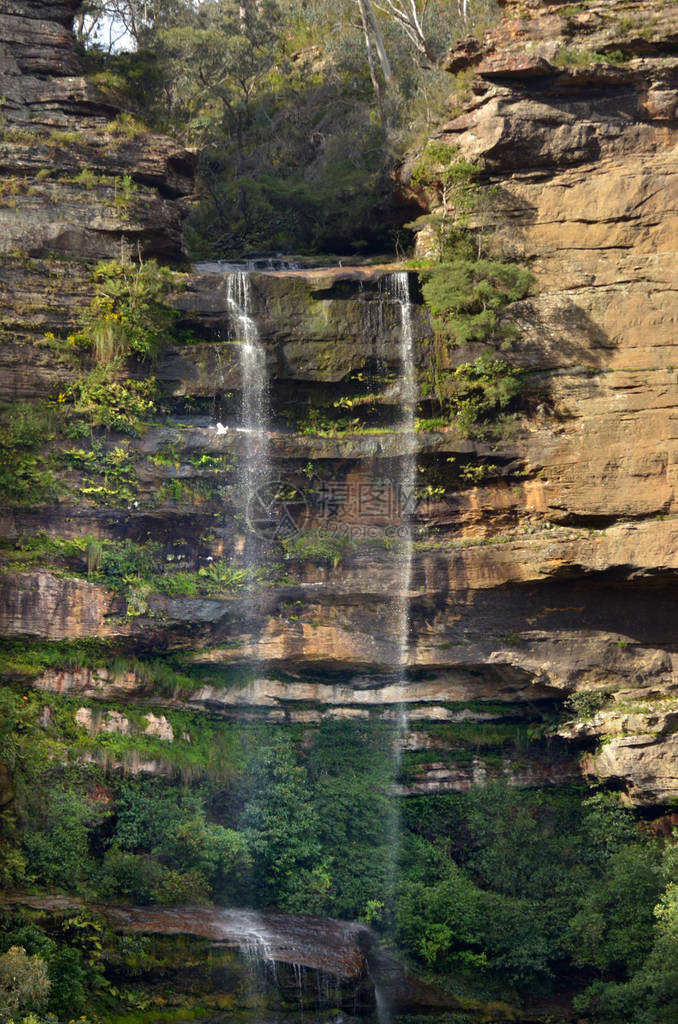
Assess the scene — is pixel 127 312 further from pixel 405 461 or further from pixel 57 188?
pixel 405 461

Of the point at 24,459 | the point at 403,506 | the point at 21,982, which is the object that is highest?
the point at 24,459

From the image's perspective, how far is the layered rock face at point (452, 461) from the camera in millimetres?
23453

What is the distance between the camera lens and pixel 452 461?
2489 cm

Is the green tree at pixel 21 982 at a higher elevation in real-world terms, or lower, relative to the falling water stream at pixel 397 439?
lower

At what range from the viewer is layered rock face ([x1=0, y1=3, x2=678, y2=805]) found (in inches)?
923

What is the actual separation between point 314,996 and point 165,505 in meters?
10.2

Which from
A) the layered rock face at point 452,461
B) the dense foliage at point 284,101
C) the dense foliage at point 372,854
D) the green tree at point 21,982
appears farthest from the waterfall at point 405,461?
the green tree at point 21,982

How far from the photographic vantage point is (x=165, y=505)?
2419 cm

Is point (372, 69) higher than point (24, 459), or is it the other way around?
point (372, 69)

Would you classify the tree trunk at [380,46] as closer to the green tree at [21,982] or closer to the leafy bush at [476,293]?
the leafy bush at [476,293]

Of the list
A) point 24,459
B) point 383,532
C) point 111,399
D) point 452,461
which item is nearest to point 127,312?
point 111,399

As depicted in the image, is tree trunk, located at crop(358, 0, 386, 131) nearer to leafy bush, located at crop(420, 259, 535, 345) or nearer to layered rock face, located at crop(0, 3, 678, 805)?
layered rock face, located at crop(0, 3, 678, 805)

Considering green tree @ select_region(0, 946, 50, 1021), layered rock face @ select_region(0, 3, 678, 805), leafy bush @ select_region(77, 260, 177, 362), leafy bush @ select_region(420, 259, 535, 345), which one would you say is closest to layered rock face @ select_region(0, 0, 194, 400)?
layered rock face @ select_region(0, 3, 678, 805)

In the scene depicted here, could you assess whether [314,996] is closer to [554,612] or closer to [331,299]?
[554,612]
